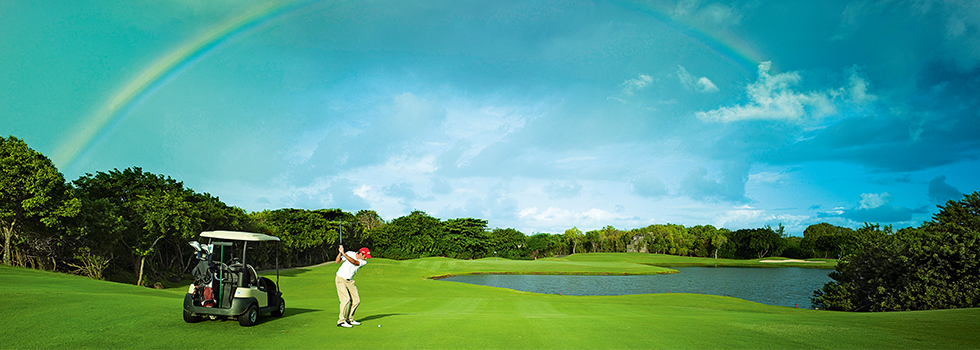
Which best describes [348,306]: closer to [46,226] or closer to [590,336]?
[590,336]

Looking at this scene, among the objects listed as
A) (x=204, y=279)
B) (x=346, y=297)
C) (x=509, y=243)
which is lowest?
(x=509, y=243)

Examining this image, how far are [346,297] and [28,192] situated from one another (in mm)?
25768

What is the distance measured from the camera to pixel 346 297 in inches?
438

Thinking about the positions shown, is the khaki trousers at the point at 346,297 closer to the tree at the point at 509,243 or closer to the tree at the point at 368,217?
the tree at the point at 509,243

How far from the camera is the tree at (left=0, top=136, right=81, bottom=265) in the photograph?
77.1 feet

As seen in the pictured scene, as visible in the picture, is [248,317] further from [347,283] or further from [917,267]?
[917,267]

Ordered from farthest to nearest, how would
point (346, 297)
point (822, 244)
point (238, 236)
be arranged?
point (822, 244) < point (346, 297) < point (238, 236)

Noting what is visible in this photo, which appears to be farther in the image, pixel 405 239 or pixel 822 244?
pixel 822 244

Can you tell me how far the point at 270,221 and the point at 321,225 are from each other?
848 cm

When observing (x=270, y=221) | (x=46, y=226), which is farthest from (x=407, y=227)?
(x=46, y=226)

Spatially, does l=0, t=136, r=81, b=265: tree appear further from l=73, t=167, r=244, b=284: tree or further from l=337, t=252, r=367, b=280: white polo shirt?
l=337, t=252, r=367, b=280: white polo shirt

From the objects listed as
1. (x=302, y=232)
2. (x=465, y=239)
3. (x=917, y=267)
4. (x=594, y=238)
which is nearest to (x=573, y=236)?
(x=594, y=238)

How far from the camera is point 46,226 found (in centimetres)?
2517

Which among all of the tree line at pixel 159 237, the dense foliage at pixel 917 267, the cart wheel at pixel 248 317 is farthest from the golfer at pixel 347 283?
the dense foliage at pixel 917 267
